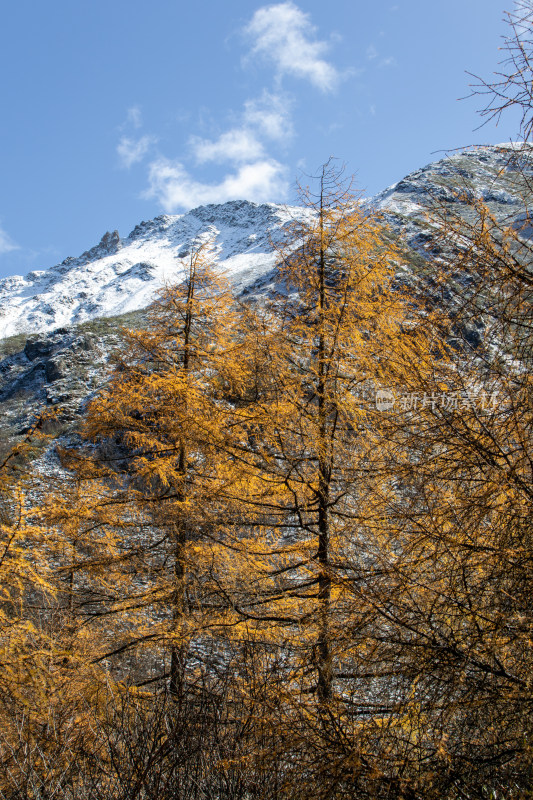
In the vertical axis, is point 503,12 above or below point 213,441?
above

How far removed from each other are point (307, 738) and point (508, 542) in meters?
1.73

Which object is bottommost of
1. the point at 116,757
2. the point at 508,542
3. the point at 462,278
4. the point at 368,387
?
the point at 116,757

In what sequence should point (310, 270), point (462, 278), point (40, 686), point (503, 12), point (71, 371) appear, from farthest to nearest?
point (71, 371)
point (310, 270)
point (40, 686)
point (462, 278)
point (503, 12)

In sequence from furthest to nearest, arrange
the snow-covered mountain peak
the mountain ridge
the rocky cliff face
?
the snow-covered mountain peak, the mountain ridge, the rocky cliff face

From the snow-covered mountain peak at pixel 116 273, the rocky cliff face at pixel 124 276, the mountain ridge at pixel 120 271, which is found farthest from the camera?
the snow-covered mountain peak at pixel 116 273

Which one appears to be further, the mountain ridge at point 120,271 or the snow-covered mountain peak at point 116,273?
the snow-covered mountain peak at point 116,273

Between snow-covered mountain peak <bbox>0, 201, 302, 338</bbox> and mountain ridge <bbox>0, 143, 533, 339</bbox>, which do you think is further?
snow-covered mountain peak <bbox>0, 201, 302, 338</bbox>

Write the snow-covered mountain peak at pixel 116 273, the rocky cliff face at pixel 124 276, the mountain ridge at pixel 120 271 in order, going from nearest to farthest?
1. the rocky cliff face at pixel 124 276
2. the mountain ridge at pixel 120 271
3. the snow-covered mountain peak at pixel 116 273

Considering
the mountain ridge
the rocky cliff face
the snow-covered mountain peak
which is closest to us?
the rocky cliff face

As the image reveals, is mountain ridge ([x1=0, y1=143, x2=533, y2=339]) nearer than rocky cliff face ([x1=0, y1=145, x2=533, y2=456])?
No

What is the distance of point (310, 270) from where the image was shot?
5.45 meters

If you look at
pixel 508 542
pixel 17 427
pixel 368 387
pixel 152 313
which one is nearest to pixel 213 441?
pixel 368 387

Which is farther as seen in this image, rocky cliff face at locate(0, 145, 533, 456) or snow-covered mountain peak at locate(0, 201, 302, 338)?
snow-covered mountain peak at locate(0, 201, 302, 338)

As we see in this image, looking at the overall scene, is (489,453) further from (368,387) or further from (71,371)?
(71,371)
